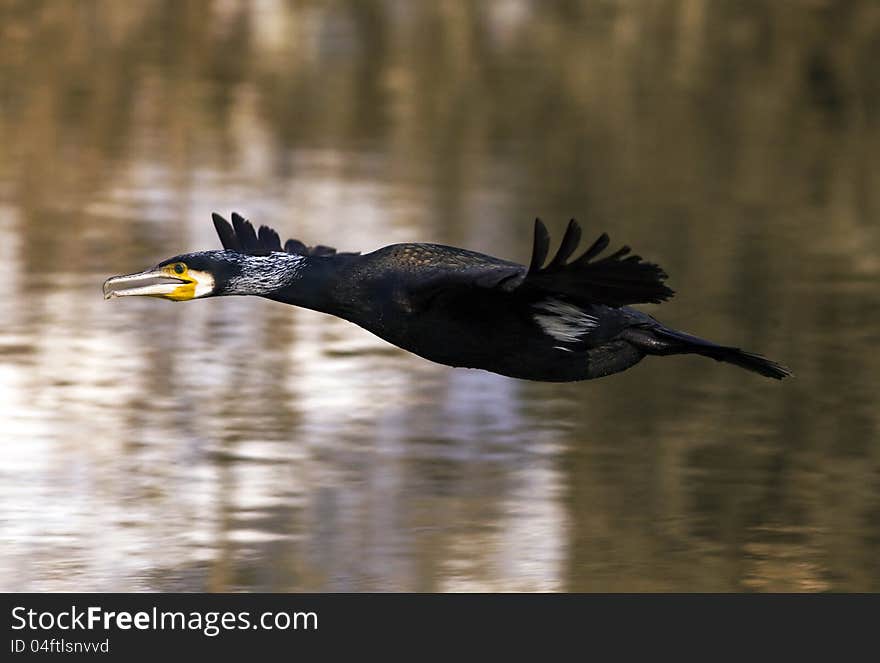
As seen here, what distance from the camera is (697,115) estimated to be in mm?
24344

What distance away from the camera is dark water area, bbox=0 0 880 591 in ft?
34.9

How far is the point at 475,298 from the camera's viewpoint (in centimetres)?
725

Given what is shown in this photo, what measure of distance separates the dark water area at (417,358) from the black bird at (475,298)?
8.62ft

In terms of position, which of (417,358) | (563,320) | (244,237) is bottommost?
(417,358)

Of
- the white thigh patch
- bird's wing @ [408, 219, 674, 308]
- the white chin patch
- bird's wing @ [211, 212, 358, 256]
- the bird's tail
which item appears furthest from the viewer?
bird's wing @ [211, 212, 358, 256]

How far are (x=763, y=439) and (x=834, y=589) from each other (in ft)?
7.36

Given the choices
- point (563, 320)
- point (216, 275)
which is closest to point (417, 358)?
point (216, 275)

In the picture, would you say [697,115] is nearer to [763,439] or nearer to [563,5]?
[563,5]

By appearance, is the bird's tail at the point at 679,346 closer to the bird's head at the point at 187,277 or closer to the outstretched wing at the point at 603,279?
the outstretched wing at the point at 603,279

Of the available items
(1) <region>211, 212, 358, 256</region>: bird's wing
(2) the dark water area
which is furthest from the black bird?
(2) the dark water area

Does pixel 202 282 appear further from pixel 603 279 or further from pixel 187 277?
pixel 603 279

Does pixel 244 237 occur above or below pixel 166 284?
above

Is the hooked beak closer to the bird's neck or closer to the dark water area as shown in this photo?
the bird's neck

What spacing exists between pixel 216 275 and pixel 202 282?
0.07 m
